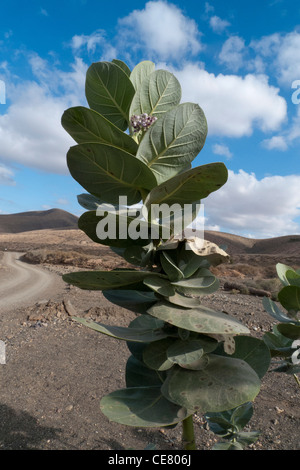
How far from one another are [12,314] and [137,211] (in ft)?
27.8

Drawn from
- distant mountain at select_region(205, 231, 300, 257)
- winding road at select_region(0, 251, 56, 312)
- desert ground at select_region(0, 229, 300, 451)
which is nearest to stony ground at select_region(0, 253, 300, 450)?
desert ground at select_region(0, 229, 300, 451)

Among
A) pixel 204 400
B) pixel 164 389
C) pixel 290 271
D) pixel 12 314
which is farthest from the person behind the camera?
pixel 12 314

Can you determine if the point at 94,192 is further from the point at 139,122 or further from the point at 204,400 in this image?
the point at 204,400

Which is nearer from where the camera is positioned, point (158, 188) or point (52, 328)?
point (158, 188)

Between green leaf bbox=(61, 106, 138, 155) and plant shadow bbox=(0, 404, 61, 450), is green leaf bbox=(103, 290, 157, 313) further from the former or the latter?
plant shadow bbox=(0, 404, 61, 450)

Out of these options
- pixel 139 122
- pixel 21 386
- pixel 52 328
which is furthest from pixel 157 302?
pixel 52 328

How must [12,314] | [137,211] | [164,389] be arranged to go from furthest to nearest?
[12,314] → [137,211] → [164,389]

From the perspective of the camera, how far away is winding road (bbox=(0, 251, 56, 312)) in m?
10.9

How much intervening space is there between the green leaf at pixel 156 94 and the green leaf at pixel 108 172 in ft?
1.13

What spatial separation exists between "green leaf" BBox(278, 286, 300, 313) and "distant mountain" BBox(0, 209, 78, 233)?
69585 mm

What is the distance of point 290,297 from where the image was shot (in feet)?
4.88

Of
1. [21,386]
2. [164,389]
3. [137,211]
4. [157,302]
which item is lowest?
[21,386]

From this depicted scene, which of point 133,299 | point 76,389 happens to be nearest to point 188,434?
point 133,299

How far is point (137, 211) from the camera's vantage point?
4.43 feet
